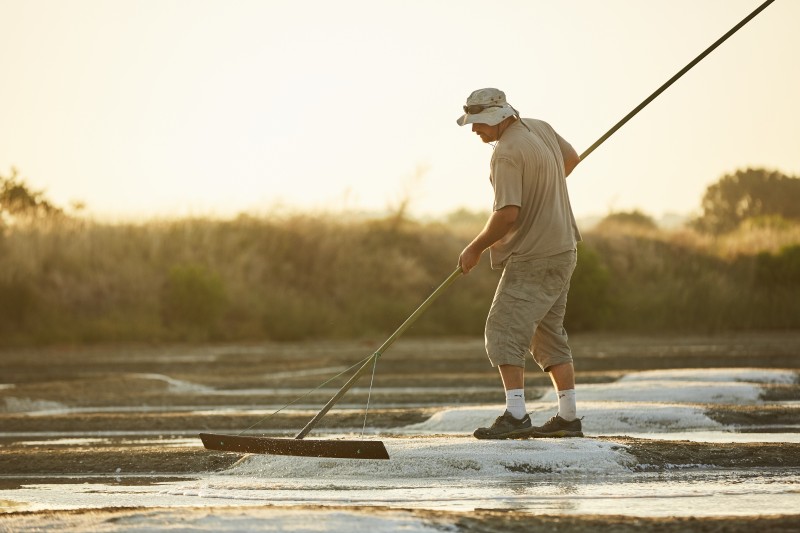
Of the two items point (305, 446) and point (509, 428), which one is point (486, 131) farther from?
point (305, 446)

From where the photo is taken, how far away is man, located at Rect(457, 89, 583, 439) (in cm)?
799

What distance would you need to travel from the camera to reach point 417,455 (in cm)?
772

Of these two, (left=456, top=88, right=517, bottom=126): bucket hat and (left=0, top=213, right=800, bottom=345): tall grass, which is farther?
(left=0, top=213, right=800, bottom=345): tall grass

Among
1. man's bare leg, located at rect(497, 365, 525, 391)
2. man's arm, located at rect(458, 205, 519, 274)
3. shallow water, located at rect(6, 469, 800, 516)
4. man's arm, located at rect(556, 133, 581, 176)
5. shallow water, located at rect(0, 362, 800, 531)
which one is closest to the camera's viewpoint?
shallow water, located at rect(6, 469, 800, 516)

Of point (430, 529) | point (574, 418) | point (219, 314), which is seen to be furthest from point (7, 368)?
point (430, 529)

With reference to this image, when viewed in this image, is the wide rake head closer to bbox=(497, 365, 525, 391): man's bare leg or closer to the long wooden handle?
the long wooden handle

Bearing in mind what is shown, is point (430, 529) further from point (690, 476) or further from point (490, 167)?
point (490, 167)

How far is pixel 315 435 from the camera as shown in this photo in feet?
32.8

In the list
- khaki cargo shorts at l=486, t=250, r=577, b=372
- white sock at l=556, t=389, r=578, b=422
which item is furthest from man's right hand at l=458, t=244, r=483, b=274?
white sock at l=556, t=389, r=578, b=422

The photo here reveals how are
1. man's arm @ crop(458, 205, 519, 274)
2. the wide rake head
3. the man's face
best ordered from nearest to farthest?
the wide rake head < man's arm @ crop(458, 205, 519, 274) < the man's face

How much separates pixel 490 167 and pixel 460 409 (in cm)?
298

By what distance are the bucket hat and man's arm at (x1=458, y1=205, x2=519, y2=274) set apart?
0.55m

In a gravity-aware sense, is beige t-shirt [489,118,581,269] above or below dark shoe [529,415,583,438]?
above

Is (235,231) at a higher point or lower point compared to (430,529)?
higher
